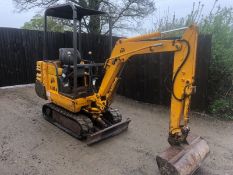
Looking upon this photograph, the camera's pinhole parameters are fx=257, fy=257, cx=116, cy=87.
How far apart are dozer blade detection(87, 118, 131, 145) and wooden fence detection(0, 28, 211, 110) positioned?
1933 millimetres

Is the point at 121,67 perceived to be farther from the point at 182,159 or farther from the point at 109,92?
the point at 182,159

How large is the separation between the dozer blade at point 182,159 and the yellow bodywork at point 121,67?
11.0 inches

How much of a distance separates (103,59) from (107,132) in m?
4.13

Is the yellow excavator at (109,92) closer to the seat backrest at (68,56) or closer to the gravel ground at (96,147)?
the seat backrest at (68,56)

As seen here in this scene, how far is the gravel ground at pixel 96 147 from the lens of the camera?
3756 millimetres

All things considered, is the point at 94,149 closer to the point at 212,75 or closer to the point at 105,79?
the point at 105,79

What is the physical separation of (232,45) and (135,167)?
441 cm

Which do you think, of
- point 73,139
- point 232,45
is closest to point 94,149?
point 73,139

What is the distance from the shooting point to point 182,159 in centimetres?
333

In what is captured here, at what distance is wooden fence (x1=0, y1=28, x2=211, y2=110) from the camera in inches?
247

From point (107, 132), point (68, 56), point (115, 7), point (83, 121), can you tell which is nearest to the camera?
point (83, 121)

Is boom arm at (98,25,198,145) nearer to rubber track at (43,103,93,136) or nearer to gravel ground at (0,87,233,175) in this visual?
gravel ground at (0,87,233,175)

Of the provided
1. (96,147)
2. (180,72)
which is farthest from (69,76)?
(180,72)

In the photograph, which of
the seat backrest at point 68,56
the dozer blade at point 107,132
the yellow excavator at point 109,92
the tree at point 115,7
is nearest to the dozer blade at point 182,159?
the yellow excavator at point 109,92
